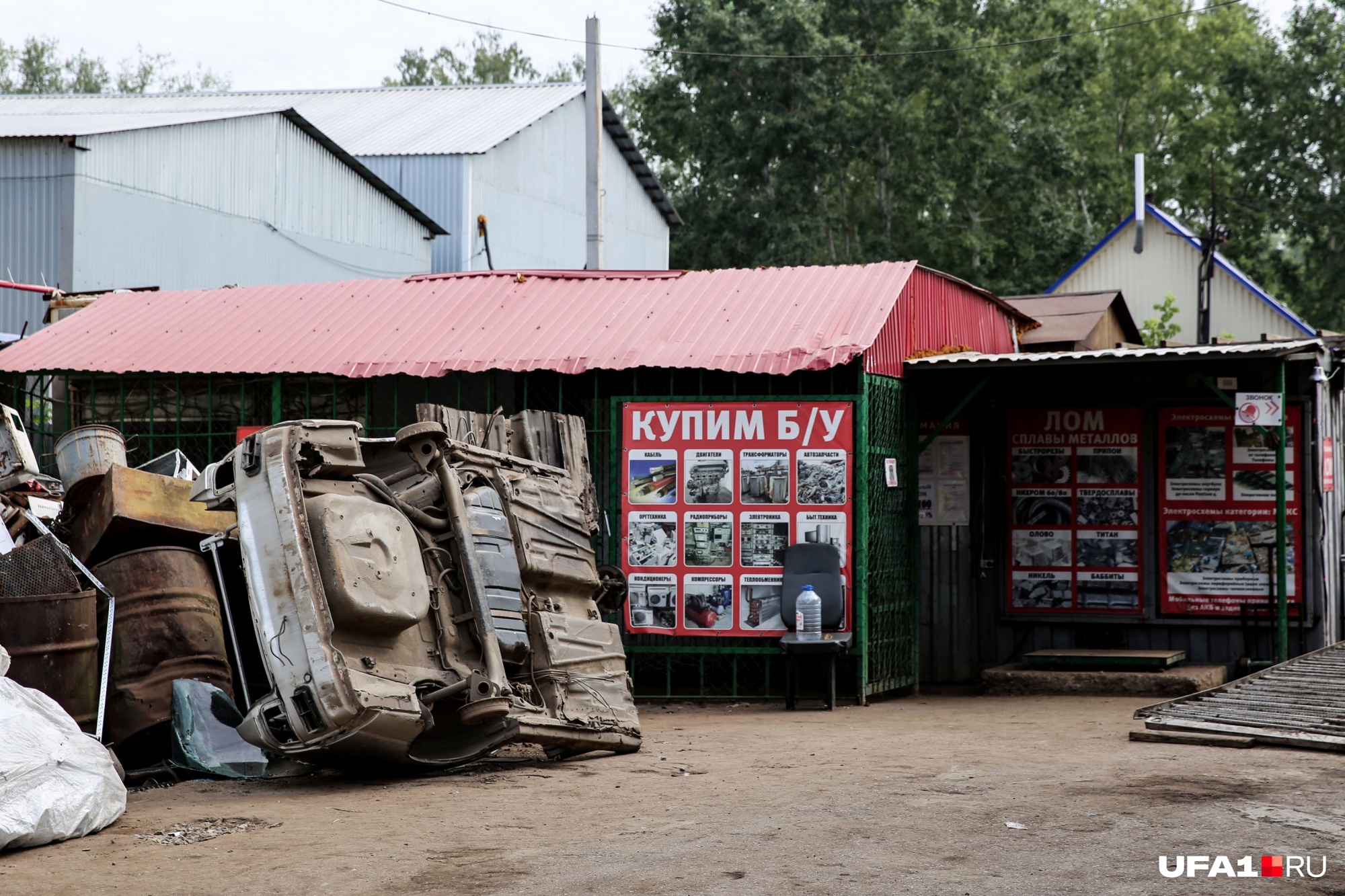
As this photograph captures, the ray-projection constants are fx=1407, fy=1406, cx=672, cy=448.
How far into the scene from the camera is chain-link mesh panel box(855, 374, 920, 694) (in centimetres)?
1148

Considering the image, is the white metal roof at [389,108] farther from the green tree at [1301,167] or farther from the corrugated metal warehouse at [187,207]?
A: the green tree at [1301,167]

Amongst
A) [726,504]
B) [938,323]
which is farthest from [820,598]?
[938,323]

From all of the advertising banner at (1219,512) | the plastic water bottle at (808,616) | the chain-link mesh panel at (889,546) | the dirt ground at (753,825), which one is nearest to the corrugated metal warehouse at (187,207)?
the chain-link mesh panel at (889,546)

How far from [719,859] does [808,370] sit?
20.3ft

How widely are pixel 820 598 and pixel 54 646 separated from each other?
557cm

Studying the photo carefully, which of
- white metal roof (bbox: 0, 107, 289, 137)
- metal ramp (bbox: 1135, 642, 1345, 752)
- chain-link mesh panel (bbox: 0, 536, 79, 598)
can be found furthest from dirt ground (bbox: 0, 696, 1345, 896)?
white metal roof (bbox: 0, 107, 289, 137)

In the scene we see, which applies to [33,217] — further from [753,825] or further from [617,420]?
[753,825]

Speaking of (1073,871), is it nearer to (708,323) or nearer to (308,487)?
(308,487)

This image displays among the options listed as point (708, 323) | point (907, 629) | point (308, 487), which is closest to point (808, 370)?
point (708, 323)

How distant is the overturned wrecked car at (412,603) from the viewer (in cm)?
727

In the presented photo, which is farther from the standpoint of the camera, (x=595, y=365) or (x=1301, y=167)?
(x=1301, y=167)

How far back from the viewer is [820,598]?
36.1ft

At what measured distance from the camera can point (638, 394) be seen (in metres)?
11.8

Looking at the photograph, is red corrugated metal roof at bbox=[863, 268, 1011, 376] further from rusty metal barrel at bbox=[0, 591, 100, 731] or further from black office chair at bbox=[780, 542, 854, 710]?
rusty metal barrel at bbox=[0, 591, 100, 731]
